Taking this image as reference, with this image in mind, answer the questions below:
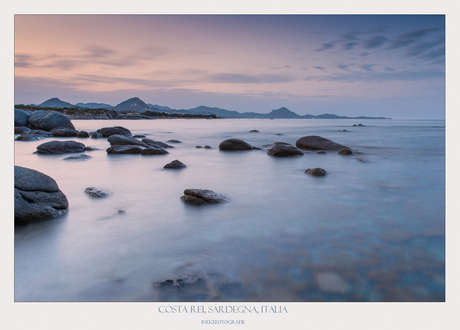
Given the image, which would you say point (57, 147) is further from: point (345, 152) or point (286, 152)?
point (345, 152)

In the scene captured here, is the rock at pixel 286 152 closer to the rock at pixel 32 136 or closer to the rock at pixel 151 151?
the rock at pixel 151 151

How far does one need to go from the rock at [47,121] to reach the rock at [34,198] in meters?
19.5

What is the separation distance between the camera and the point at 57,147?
37.7ft

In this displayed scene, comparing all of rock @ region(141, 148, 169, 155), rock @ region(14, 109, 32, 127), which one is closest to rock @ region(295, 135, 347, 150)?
rock @ region(141, 148, 169, 155)

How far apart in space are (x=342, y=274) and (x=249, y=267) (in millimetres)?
976

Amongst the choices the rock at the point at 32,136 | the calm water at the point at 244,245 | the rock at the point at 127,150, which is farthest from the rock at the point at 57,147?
the calm water at the point at 244,245

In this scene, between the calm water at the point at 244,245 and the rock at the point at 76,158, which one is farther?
the rock at the point at 76,158

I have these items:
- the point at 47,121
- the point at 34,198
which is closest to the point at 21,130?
the point at 47,121

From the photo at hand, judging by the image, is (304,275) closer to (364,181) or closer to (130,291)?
(130,291)

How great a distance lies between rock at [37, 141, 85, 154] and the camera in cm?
1120

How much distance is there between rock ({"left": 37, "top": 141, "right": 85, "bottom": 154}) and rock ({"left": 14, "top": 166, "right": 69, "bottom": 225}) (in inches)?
312

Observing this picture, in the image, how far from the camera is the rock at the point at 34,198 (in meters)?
4.01

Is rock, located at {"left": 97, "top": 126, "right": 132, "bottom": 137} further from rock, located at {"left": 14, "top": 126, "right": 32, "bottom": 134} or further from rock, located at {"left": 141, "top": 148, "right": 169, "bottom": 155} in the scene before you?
rock, located at {"left": 141, "top": 148, "right": 169, "bottom": 155}

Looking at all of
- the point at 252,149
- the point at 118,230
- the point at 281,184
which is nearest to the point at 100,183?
the point at 118,230
